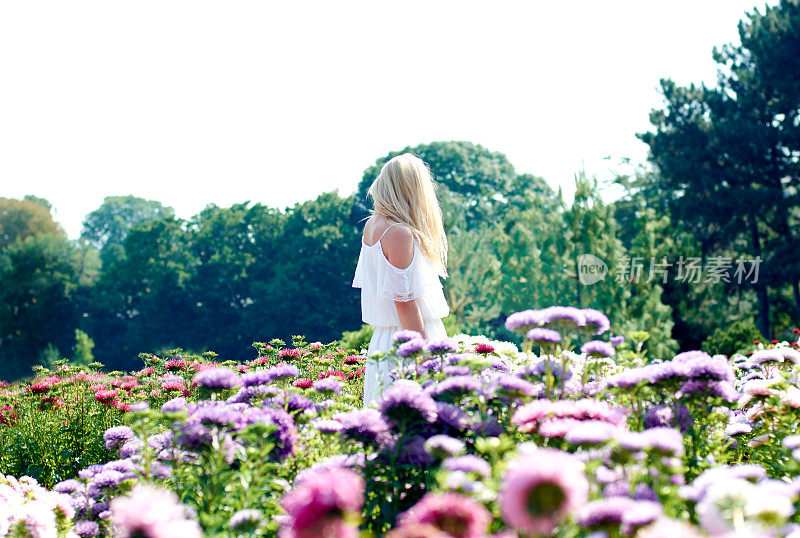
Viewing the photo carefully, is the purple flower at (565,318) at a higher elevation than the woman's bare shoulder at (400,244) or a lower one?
lower

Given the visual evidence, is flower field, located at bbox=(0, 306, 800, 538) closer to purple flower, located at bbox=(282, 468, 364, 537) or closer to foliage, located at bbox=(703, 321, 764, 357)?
purple flower, located at bbox=(282, 468, 364, 537)

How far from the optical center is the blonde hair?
3.23m

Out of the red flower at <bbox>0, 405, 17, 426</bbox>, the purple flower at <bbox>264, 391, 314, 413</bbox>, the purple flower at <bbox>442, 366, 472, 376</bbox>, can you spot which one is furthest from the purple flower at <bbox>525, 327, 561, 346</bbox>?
the red flower at <bbox>0, 405, 17, 426</bbox>

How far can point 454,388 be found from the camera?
1.89 m

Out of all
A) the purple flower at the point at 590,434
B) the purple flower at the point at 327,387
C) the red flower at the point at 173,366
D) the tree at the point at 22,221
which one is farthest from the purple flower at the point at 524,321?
the tree at the point at 22,221

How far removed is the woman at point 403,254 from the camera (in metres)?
3.19

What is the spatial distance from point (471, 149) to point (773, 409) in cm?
3103

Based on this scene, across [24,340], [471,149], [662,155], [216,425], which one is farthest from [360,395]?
[24,340]

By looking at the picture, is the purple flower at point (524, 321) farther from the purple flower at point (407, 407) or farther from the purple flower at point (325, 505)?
the purple flower at point (325, 505)

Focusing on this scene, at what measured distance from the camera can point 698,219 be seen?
854 inches

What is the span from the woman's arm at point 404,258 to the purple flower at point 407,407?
1362 millimetres

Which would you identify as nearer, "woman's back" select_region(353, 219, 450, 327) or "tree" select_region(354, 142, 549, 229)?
"woman's back" select_region(353, 219, 450, 327)

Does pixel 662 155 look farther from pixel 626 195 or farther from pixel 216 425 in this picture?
pixel 216 425

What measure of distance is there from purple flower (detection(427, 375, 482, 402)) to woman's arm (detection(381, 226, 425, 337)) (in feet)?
4.07
